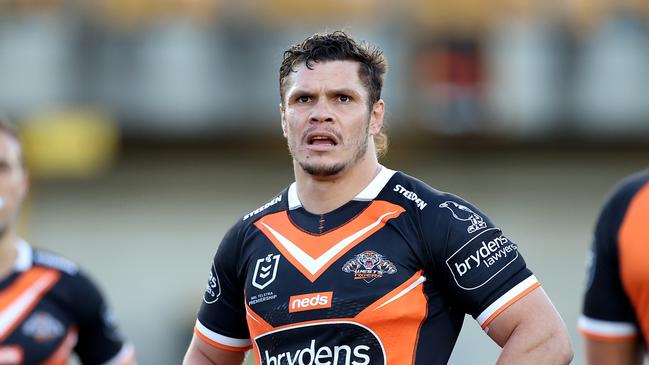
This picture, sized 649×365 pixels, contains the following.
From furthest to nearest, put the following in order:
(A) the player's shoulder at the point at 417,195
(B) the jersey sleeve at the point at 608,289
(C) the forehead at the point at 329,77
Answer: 1. (B) the jersey sleeve at the point at 608,289
2. (C) the forehead at the point at 329,77
3. (A) the player's shoulder at the point at 417,195

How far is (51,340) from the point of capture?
230 inches

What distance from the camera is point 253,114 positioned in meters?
18.0

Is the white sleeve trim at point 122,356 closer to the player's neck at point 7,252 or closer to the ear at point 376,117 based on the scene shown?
the player's neck at point 7,252

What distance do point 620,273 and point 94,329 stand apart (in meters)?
2.49

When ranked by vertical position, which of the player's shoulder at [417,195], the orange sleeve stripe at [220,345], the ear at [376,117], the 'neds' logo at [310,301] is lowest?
the orange sleeve stripe at [220,345]

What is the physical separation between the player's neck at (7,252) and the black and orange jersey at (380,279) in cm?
172

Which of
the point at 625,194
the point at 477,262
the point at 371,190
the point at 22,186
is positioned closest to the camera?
the point at 477,262

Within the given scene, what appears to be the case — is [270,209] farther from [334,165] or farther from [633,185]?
[633,185]

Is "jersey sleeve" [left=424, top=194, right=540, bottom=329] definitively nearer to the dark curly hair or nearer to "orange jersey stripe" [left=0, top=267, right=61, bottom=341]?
the dark curly hair

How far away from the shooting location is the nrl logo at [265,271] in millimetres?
4648

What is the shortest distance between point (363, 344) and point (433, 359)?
256mm

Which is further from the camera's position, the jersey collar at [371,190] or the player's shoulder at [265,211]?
the player's shoulder at [265,211]

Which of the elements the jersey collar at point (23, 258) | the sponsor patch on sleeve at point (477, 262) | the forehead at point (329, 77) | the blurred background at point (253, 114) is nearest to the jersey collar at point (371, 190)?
the forehead at point (329, 77)

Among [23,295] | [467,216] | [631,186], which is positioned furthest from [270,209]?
[23,295]
